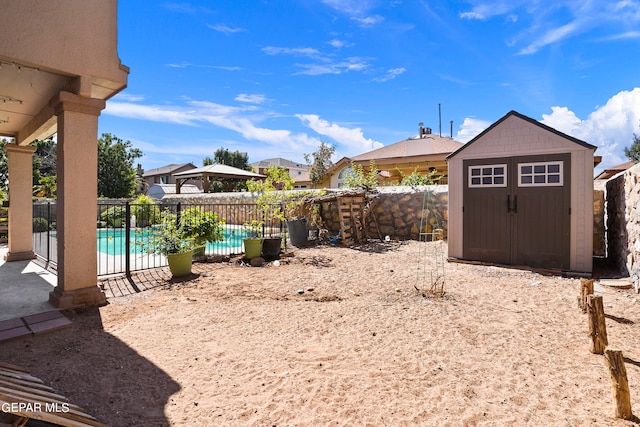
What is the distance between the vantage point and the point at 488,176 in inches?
272

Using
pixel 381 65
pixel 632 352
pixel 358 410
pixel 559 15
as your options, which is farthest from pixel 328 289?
pixel 381 65

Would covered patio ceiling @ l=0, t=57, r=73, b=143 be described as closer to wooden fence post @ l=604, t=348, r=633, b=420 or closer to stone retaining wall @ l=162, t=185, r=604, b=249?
wooden fence post @ l=604, t=348, r=633, b=420

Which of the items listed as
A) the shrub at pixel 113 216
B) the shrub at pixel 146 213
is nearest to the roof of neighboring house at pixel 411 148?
the shrub at pixel 146 213

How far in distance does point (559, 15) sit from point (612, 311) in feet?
22.5

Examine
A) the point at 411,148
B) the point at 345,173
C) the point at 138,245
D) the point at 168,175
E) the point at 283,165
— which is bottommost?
the point at 138,245

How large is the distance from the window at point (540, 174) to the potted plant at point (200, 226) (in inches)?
240

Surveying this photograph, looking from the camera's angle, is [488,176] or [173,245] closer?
[173,245]

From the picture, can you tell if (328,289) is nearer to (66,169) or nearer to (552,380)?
(552,380)

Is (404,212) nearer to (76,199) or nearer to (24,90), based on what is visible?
(76,199)

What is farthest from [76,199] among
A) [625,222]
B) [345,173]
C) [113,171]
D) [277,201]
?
[113,171]

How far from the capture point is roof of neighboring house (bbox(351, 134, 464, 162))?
628 inches

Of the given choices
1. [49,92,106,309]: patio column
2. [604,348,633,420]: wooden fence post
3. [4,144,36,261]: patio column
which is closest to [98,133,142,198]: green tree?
[4,144,36,261]: patio column

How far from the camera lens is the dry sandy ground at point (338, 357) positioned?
212 cm

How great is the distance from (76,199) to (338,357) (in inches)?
141
